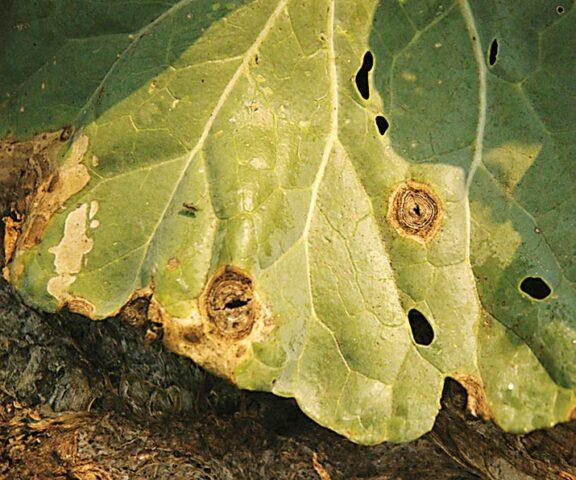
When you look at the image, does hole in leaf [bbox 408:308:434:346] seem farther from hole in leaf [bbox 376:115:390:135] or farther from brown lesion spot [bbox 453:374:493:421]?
hole in leaf [bbox 376:115:390:135]

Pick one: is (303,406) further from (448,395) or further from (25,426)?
(25,426)

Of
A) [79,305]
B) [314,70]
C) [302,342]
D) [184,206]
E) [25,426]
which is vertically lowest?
[25,426]

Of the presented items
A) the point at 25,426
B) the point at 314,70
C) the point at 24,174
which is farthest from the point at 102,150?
the point at 25,426

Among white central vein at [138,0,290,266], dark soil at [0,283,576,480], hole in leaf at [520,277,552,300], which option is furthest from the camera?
dark soil at [0,283,576,480]

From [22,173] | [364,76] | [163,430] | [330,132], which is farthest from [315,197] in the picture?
[163,430]

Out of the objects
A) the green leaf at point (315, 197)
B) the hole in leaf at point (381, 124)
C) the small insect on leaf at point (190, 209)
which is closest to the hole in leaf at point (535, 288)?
the green leaf at point (315, 197)

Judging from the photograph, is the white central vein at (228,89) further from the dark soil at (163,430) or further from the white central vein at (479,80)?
the dark soil at (163,430)

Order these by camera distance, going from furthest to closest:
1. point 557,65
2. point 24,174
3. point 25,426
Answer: point 25,426 < point 24,174 < point 557,65

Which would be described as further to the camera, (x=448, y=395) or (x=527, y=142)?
(x=448, y=395)

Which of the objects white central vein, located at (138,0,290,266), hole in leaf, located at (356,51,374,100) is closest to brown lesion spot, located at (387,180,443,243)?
hole in leaf, located at (356,51,374,100)
